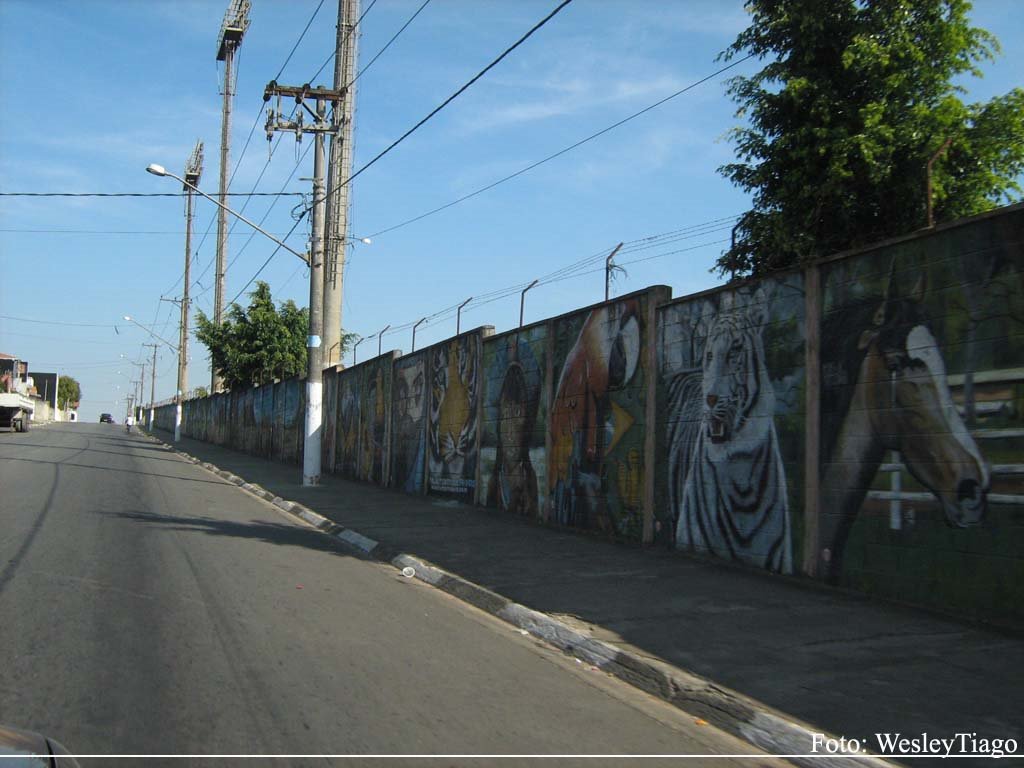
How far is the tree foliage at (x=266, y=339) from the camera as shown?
122ft

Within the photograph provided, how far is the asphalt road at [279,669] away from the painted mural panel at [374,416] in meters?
10.2

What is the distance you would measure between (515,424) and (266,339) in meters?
25.5

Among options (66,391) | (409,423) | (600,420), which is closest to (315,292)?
(409,423)

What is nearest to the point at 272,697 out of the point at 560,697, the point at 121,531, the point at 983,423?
the point at 560,697

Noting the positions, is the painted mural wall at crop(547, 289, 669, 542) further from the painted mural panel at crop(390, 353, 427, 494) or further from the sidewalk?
the painted mural panel at crop(390, 353, 427, 494)

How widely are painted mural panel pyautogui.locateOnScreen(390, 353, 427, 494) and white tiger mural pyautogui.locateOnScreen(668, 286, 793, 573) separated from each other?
348 inches

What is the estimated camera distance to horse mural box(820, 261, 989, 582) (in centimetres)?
673

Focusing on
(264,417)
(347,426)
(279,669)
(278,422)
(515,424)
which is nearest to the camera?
(279,669)

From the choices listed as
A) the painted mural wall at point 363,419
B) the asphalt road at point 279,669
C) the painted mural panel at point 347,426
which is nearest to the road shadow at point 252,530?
the asphalt road at point 279,669

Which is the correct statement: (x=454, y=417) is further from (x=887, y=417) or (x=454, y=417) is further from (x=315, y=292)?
(x=887, y=417)

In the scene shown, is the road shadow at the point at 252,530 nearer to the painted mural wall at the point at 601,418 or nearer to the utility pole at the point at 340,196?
the painted mural wall at the point at 601,418

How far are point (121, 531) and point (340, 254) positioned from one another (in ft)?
49.0

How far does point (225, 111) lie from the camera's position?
159 ft

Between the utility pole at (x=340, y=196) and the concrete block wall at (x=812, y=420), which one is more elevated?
the utility pole at (x=340, y=196)
